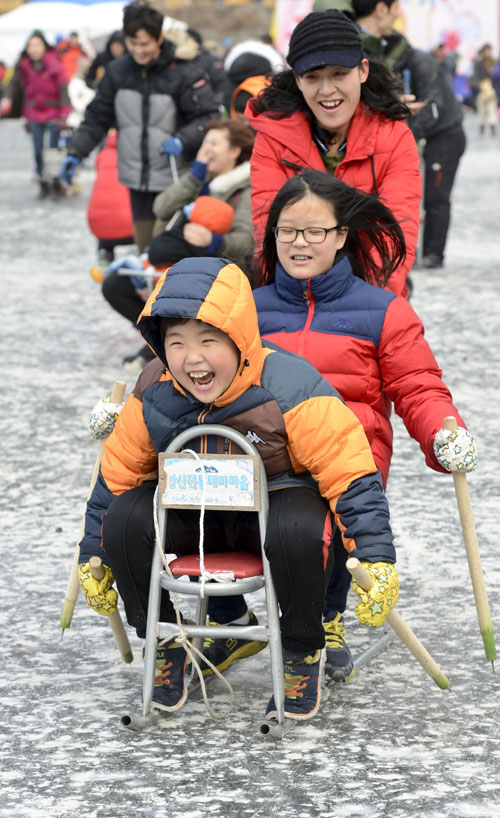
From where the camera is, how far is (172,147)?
288 inches

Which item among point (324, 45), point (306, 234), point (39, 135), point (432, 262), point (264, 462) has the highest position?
point (324, 45)

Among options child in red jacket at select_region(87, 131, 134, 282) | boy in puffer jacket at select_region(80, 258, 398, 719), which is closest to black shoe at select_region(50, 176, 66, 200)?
child in red jacket at select_region(87, 131, 134, 282)

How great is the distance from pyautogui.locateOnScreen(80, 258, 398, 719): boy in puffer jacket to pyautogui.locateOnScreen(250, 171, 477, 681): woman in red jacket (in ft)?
0.88

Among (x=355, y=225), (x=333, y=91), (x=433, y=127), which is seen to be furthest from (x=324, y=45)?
(x=433, y=127)

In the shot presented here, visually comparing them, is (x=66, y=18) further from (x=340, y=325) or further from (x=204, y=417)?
(x=204, y=417)

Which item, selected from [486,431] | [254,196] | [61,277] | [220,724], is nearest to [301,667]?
[220,724]

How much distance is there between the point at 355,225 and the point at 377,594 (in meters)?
1.09

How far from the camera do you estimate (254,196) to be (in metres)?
4.13

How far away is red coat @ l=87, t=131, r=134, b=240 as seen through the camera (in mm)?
8070

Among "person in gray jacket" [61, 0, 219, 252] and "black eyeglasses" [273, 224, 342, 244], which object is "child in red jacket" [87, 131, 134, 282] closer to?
"person in gray jacket" [61, 0, 219, 252]

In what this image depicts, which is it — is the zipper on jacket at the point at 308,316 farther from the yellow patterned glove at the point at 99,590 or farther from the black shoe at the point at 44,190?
the black shoe at the point at 44,190

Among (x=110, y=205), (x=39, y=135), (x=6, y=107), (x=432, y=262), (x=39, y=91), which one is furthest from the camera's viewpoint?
(x=39, y=135)

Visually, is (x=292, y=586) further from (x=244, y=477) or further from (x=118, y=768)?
(x=118, y=768)

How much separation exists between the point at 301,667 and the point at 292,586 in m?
0.24
